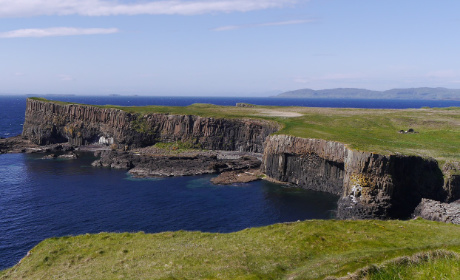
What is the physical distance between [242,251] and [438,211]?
3621cm

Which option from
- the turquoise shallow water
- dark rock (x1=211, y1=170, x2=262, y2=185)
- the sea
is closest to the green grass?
the sea

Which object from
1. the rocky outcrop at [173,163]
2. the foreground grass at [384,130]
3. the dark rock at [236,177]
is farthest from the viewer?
the rocky outcrop at [173,163]

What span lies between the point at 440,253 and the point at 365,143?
51.7 metres

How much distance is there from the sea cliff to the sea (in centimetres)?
505

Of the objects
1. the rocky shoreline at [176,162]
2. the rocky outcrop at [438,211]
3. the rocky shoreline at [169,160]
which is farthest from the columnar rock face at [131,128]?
the rocky outcrop at [438,211]

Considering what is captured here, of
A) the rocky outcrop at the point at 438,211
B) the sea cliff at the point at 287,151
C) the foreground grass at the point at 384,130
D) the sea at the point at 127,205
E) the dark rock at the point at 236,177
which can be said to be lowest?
the sea at the point at 127,205

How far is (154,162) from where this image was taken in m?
100

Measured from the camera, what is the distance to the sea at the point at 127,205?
56.1 m

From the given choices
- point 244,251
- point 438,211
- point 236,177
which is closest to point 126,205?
point 236,177

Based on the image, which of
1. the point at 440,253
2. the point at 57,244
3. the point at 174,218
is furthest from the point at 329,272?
the point at 174,218

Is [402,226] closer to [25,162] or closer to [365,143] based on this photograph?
[365,143]

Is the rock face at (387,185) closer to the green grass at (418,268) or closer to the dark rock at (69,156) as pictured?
the green grass at (418,268)

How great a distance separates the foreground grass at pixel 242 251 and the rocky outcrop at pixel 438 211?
10.9 m

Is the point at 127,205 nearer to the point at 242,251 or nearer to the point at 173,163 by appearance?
the point at 173,163
